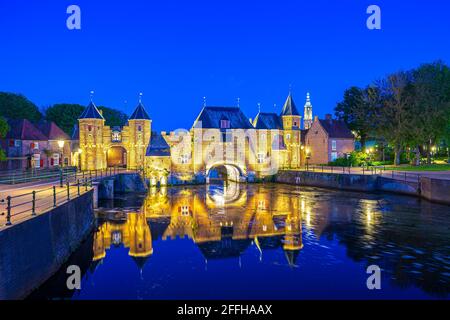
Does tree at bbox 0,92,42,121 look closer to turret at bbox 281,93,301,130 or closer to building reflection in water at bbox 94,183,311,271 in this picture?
building reflection in water at bbox 94,183,311,271

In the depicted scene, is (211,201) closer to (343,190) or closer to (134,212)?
(134,212)

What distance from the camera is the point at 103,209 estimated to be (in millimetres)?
29094

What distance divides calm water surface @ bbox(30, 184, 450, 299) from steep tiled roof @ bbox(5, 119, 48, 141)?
25173 mm

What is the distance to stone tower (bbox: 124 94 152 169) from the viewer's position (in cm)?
5131

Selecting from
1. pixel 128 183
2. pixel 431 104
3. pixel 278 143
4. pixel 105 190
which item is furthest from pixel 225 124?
pixel 431 104

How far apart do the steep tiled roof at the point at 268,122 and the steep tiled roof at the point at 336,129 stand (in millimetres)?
8082

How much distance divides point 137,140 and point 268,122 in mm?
22375

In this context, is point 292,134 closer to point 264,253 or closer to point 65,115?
point 65,115

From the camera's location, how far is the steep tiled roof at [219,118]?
53.5 meters

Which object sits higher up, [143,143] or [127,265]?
[143,143]

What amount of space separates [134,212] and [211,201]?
8957 millimetres
